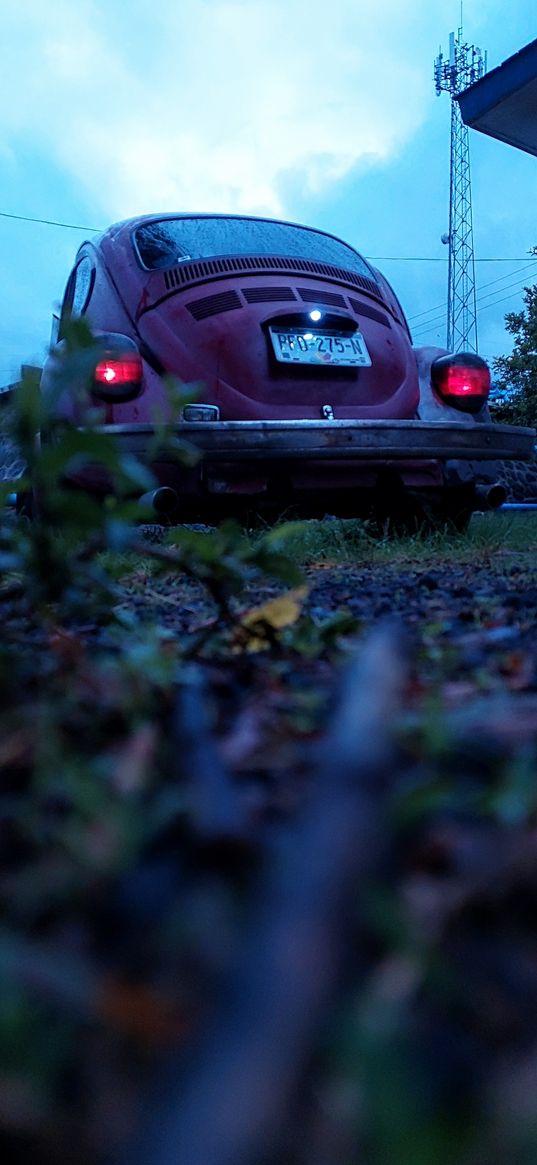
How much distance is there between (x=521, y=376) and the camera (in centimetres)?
1531

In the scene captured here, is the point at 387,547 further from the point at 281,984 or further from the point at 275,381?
the point at 281,984

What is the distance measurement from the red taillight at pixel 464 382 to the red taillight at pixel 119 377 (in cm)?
170

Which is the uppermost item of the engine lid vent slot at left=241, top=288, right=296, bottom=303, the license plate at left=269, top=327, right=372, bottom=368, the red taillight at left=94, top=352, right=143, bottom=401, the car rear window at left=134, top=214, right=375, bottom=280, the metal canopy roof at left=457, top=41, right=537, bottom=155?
the metal canopy roof at left=457, top=41, right=537, bottom=155

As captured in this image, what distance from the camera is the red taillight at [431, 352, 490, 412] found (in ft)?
16.1

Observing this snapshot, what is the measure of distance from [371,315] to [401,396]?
0.57 m

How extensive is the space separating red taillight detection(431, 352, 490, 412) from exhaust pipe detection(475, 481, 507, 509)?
437 mm

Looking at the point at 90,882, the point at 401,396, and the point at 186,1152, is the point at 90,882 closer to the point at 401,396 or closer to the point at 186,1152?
the point at 186,1152

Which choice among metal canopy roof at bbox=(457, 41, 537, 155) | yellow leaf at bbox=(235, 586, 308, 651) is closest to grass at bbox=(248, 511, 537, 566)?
yellow leaf at bbox=(235, 586, 308, 651)

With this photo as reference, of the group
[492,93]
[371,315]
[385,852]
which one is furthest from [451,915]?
[492,93]

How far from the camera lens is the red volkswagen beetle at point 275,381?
13.4ft

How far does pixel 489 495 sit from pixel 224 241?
1.93 m

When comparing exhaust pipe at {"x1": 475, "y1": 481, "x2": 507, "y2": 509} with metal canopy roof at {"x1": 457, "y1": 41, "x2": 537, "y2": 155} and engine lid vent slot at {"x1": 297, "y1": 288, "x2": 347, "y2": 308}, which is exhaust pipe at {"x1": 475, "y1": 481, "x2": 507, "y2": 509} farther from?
metal canopy roof at {"x1": 457, "y1": 41, "x2": 537, "y2": 155}

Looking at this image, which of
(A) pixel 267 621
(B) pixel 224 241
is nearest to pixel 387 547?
(B) pixel 224 241

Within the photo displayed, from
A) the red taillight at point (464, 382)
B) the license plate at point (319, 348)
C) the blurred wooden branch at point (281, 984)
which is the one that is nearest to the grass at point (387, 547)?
the red taillight at point (464, 382)
